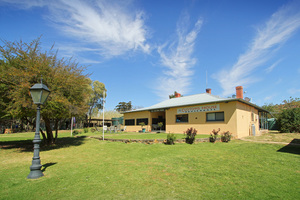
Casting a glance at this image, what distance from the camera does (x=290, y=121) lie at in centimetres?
1780

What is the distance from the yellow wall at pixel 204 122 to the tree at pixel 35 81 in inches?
456

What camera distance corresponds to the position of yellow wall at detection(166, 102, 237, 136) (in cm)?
1501

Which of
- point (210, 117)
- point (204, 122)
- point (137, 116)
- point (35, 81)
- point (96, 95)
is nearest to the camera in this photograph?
point (35, 81)

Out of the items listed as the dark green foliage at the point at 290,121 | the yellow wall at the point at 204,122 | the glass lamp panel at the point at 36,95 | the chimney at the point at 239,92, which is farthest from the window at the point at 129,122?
the glass lamp panel at the point at 36,95

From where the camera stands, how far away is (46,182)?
4.49 meters

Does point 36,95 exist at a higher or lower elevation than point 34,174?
higher

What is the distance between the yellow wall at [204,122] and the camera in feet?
49.2

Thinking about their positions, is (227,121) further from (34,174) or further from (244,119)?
(34,174)

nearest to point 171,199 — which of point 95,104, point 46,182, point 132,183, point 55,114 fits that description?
point 132,183

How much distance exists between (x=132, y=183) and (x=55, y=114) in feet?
25.2

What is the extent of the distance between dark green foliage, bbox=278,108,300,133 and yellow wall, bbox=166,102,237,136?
7.97m

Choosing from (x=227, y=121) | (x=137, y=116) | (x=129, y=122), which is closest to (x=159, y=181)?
A: (x=227, y=121)

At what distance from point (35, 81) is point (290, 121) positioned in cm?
2360

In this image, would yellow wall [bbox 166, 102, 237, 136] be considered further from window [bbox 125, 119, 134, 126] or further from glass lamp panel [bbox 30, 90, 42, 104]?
glass lamp panel [bbox 30, 90, 42, 104]
